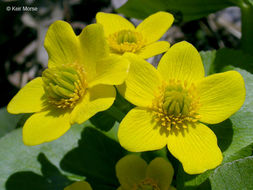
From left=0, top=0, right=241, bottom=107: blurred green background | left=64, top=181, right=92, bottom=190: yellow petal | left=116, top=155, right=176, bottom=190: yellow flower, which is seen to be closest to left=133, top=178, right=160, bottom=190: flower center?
left=116, top=155, right=176, bottom=190: yellow flower

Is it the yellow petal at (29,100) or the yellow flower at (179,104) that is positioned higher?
the yellow petal at (29,100)

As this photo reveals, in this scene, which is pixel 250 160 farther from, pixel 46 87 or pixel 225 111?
pixel 46 87

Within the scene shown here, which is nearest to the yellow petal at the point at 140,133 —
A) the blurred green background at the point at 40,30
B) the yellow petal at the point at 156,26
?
the yellow petal at the point at 156,26

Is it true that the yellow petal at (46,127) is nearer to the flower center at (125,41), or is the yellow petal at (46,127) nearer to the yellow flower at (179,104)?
the yellow flower at (179,104)

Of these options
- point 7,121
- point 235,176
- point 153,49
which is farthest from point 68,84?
point 7,121

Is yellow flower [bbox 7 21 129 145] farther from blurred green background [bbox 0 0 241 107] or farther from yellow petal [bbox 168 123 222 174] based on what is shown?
blurred green background [bbox 0 0 241 107]

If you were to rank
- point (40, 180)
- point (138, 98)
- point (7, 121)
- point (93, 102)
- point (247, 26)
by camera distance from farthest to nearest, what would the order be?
point (7, 121)
point (247, 26)
point (40, 180)
point (138, 98)
point (93, 102)

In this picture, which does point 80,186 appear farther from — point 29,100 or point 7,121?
point 7,121

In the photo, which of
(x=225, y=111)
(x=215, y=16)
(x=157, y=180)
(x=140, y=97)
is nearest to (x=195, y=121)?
(x=225, y=111)
